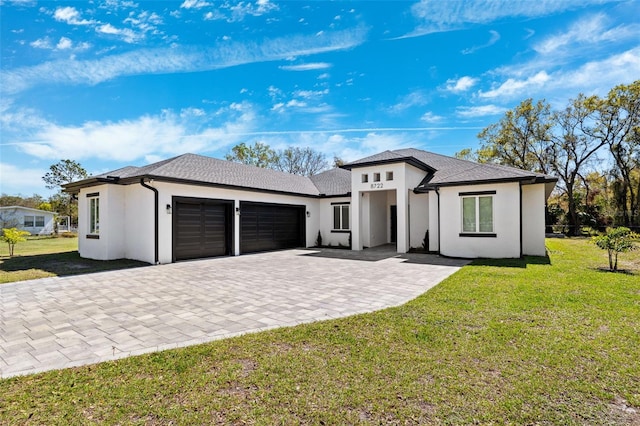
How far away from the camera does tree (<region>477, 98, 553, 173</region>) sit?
89.6 ft

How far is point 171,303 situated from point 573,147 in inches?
1304

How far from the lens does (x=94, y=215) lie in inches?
495

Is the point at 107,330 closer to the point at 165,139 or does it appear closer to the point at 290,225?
the point at 290,225

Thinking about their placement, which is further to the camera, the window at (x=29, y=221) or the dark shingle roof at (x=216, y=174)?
the window at (x=29, y=221)

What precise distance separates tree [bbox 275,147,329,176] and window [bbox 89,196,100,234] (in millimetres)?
28213

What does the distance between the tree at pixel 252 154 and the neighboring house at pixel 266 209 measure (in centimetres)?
2280

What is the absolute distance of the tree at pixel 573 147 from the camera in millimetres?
25484

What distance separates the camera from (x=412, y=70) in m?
14.4

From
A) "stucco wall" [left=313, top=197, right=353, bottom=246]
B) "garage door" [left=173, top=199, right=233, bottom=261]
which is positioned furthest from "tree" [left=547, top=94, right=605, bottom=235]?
"garage door" [left=173, top=199, right=233, bottom=261]

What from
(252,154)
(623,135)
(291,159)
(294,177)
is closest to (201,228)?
(294,177)

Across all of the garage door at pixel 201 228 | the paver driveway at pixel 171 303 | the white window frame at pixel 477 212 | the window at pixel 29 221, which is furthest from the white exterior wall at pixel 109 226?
the window at pixel 29 221

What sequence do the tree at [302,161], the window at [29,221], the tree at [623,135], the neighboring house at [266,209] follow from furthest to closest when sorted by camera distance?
1. the tree at [302,161]
2. the window at [29,221]
3. the tree at [623,135]
4. the neighboring house at [266,209]

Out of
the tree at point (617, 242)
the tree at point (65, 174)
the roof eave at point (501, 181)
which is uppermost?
the tree at point (65, 174)

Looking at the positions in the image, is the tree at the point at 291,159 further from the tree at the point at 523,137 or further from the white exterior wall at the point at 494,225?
the white exterior wall at the point at 494,225
